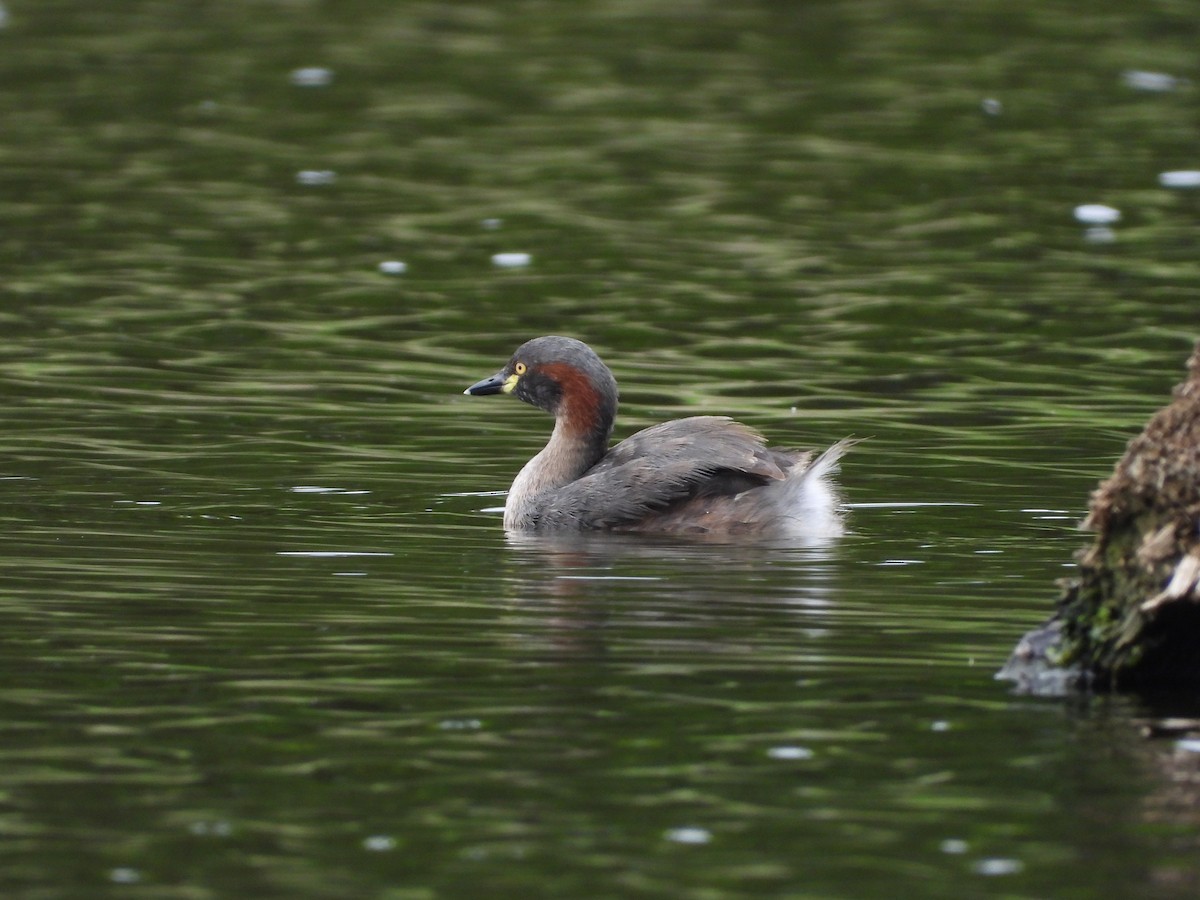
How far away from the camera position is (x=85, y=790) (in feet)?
23.3

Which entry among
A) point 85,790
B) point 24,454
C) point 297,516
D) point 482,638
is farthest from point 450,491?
point 85,790

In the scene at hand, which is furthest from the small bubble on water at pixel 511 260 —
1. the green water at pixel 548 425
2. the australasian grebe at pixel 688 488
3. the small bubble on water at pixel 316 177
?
the australasian grebe at pixel 688 488

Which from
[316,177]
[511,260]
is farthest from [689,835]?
[316,177]

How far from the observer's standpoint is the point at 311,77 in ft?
92.8

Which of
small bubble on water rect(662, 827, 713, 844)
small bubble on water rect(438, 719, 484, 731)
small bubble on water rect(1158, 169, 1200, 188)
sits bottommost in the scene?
small bubble on water rect(662, 827, 713, 844)

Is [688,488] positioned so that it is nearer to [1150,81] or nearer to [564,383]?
[564,383]

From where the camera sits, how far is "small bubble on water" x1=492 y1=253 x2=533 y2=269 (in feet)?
65.6

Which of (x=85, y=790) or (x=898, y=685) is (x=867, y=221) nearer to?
(x=898, y=685)

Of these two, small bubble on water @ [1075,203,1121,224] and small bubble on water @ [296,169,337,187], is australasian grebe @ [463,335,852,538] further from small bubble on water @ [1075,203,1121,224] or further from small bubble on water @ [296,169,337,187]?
small bubble on water @ [296,169,337,187]

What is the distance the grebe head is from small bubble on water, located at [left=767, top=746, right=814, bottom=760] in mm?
5614

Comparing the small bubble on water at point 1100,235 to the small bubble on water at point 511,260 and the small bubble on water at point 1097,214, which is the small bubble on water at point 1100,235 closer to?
the small bubble on water at point 1097,214

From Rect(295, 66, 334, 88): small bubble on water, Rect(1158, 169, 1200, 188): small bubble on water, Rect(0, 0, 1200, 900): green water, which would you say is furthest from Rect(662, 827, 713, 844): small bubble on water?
Rect(295, 66, 334, 88): small bubble on water

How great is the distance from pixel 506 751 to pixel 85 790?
4.01ft

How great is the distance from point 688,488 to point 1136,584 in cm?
421
